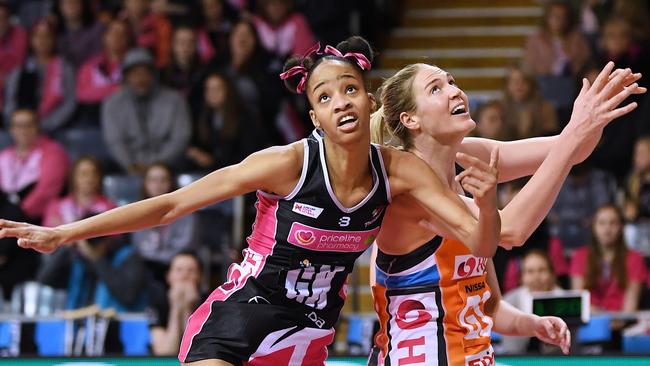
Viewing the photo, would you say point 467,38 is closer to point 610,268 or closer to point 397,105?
point 610,268

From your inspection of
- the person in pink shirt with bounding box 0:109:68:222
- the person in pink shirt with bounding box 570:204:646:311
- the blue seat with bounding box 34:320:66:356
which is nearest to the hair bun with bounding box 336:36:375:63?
the blue seat with bounding box 34:320:66:356

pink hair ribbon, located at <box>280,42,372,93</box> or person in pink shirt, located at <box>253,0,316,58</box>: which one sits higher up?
person in pink shirt, located at <box>253,0,316,58</box>

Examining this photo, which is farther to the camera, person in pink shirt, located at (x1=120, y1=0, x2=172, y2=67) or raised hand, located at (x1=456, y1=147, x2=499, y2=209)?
person in pink shirt, located at (x1=120, y1=0, x2=172, y2=67)

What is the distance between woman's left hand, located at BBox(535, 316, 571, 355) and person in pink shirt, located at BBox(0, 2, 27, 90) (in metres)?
6.11

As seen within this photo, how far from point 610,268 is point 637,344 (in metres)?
0.98

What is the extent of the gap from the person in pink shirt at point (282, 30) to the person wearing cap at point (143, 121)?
3.19 feet

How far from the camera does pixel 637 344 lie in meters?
5.91

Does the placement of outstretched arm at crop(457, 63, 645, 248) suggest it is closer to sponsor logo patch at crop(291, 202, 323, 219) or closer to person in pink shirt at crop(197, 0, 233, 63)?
sponsor logo patch at crop(291, 202, 323, 219)

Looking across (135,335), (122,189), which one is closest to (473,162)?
(135,335)

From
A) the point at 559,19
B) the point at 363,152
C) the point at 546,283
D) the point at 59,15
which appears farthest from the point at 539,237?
the point at 59,15

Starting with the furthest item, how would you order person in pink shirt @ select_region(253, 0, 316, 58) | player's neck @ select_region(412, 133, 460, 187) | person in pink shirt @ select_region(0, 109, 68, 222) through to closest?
person in pink shirt @ select_region(253, 0, 316, 58) → person in pink shirt @ select_region(0, 109, 68, 222) → player's neck @ select_region(412, 133, 460, 187)

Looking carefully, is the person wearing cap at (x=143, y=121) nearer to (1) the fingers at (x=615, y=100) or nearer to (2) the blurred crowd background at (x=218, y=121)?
(2) the blurred crowd background at (x=218, y=121)

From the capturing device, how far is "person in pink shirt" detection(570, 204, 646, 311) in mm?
6793

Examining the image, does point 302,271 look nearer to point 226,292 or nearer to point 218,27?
point 226,292
